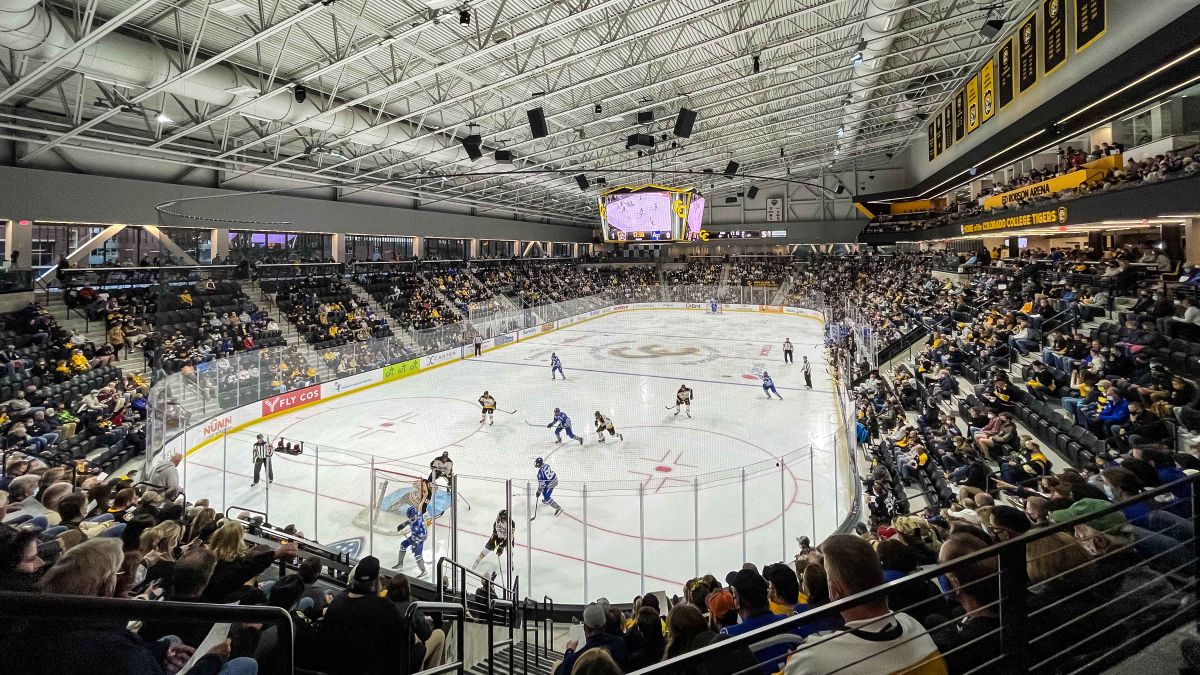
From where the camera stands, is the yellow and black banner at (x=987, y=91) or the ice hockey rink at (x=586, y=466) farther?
the yellow and black banner at (x=987, y=91)

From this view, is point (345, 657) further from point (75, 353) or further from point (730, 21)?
point (730, 21)

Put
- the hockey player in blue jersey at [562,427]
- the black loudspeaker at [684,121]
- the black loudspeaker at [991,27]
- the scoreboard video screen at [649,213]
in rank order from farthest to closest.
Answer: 1. the scoreboard video screen at [649,213]
2. the black loudspeaker at [684,121]
3. the black loudspeaker at [991,27]
4. the hockey player in blue jersey at [562,427]

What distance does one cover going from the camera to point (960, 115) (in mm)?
21141

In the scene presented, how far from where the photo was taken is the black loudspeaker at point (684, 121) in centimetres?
1564

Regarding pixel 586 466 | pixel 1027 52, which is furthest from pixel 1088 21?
pixel 586 466

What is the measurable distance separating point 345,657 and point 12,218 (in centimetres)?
2026

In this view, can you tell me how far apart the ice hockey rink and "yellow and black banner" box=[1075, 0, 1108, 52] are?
940 centimetres

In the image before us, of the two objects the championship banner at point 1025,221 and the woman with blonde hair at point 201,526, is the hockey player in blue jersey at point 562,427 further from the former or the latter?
the championship banner at point 1025,221

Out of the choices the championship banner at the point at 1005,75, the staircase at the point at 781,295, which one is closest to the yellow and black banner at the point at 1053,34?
the championship banner at the point at 1005,75

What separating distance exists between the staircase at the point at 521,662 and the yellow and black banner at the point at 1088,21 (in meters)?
14.3

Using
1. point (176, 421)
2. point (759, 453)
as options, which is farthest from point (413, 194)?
point (759, 453)

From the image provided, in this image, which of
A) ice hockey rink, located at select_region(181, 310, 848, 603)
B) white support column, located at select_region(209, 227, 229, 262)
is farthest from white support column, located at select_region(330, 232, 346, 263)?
ice hockey rink, located at select_region(181, 310, 848, 603)

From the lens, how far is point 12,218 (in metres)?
15.6

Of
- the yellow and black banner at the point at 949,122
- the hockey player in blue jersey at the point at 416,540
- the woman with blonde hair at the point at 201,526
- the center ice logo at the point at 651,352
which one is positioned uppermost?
the yellow and black banner at the point at 949,122
